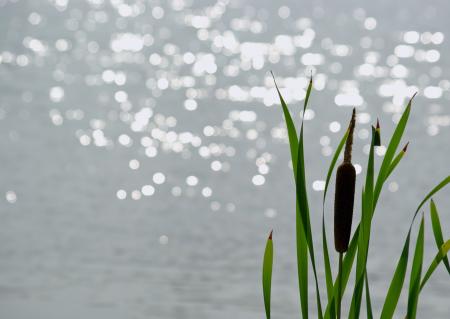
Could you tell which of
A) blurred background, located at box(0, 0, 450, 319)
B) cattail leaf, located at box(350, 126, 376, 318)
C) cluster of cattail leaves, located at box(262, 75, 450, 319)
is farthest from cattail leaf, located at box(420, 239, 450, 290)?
blurred background, located at box(0, 0, 450, 319)

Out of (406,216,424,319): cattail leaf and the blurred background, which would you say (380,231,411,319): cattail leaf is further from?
the blurred background

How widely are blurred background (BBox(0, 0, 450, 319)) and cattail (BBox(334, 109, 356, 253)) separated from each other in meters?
4.62

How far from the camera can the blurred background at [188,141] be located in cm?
709

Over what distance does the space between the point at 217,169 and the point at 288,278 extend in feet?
17.0

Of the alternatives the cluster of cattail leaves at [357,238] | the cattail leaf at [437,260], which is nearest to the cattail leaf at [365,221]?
the cluster of cattail leaves at [357,238]

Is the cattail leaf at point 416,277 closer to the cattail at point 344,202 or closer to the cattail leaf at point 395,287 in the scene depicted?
the cattail leaf at point 395,287

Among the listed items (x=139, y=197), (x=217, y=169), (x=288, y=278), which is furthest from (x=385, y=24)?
(x=288, y=278)

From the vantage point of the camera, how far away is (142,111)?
16516 millimetres

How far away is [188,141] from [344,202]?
12.7 metres

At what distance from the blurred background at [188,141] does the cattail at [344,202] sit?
462 cm

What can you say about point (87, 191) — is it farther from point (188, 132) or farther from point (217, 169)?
point (188, 132)

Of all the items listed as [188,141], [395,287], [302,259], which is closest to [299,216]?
[302,259]

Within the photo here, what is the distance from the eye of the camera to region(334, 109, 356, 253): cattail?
1572 millimetres

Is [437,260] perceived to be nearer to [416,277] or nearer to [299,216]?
[416,277]
